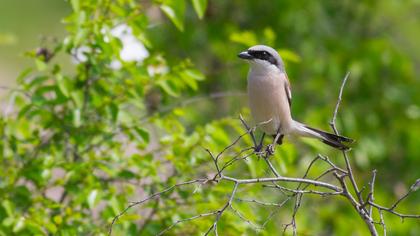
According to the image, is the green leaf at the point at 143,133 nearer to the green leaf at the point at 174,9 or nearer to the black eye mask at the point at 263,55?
the green leaf at the point at 174,9

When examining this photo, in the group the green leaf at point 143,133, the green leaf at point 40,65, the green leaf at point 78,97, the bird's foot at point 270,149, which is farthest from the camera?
the green leaf at point 143,133

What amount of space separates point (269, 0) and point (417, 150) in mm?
1875

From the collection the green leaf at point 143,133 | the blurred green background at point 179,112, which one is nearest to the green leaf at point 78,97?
the blurred green background at point 179,112

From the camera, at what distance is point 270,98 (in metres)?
3.86

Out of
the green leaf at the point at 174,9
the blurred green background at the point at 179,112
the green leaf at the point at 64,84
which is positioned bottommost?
the blurred green background at the point at 179,112

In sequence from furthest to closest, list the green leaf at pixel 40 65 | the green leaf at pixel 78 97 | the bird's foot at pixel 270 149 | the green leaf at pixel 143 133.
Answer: the green leaf at pixel 143 133 → the green leaf at pixel 78 97 → the green leaf at pixel 40 65 → the bird's foot at pixel 270 149

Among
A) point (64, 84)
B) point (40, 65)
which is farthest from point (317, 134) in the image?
point (40, 65)

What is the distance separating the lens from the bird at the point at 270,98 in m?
3.85

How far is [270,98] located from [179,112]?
52 cm

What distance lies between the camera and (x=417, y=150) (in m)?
5.97

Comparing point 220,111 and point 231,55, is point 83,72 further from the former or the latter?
point 220,111

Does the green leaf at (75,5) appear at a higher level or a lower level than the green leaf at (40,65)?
higher

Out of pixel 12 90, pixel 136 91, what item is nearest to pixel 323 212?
pixel 136 91

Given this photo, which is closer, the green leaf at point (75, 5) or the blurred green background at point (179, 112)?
the green leaf at point (75, 5)
